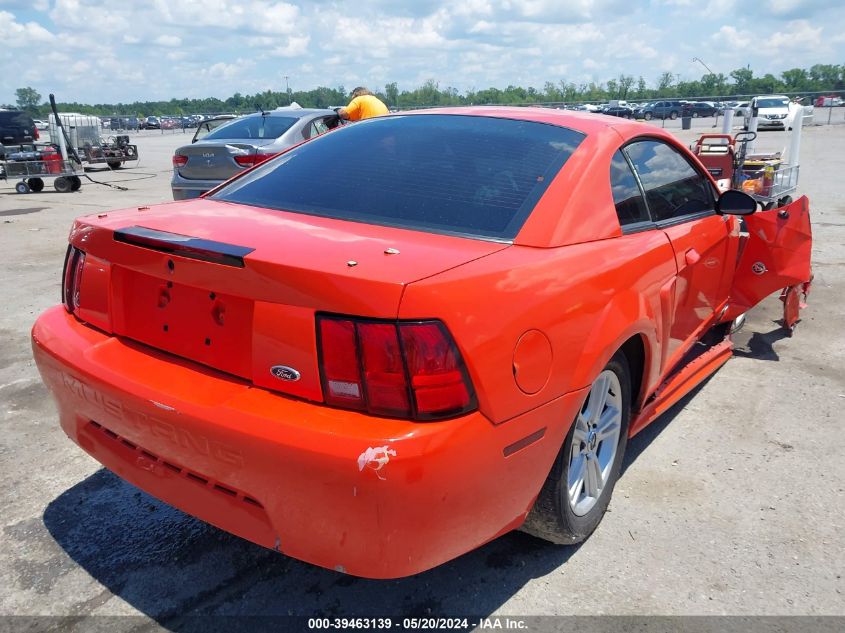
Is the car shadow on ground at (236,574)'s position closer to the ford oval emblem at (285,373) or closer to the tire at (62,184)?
the ford oval emblem at (285,373)

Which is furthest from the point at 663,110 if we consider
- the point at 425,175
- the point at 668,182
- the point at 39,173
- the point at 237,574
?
the point at 237,574

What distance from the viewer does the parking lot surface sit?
2.32 m

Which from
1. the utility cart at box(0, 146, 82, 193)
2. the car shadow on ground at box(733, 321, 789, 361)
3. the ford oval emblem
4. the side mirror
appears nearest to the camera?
the ford oval emblem

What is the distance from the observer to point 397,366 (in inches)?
70.8

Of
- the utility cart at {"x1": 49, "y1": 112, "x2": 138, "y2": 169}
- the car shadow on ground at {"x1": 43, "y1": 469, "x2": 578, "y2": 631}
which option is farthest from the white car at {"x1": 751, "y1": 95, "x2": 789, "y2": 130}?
the car shadow on ground at {"x1": 43, "y1": 469, "x2": 578, "y2": 631}

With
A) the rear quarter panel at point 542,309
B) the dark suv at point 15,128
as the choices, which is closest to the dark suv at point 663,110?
the dark suv at point 15,128

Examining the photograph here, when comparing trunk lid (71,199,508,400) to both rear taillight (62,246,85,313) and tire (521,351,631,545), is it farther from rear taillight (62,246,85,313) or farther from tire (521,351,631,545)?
tire (521,351,631,545)

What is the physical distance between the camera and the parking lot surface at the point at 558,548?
7.62ft

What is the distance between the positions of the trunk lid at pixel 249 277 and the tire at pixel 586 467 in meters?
0.74

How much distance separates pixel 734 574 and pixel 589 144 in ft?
5.59

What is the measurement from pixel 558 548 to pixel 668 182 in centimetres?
181

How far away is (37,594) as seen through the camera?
2332 millimetres

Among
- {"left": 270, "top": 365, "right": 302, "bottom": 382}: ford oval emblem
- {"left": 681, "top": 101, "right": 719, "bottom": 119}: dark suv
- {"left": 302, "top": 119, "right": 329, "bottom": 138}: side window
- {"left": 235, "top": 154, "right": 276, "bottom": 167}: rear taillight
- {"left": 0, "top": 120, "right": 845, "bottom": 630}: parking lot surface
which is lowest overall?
{"left": 681, "top": 101, "right": 719, "bottom": 119}: dark suv

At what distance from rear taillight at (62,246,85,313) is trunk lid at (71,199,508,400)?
0.07 m
